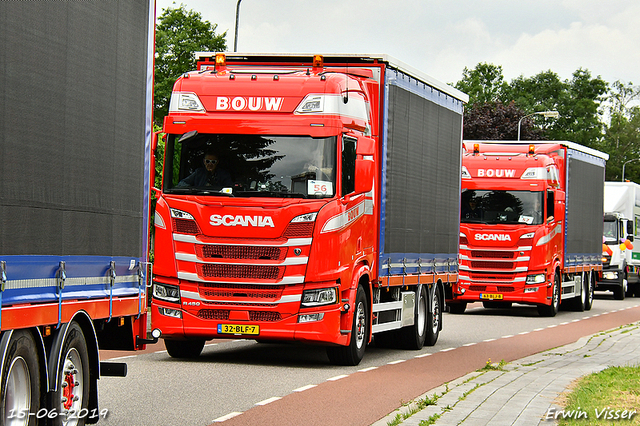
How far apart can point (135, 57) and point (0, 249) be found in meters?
3.08

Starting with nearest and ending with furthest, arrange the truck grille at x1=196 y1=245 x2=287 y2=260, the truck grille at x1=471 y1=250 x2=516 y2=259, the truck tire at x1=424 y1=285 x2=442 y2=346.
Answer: the truck grille at x1=196 y1=245 x2=287 y2=260 < the truck tire at x1=424 y1=285 x2=442 y2=346 < the truck grille at x1=471 y1=250 x2=516 y2=259

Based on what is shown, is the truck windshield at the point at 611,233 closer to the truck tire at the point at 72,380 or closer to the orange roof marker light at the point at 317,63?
the orange roof marker light at the point at 317,63

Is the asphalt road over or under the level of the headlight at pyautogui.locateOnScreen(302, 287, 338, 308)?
under

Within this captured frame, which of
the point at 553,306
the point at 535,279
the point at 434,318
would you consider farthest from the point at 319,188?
the point at 553,306

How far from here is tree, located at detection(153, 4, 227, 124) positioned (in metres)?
64.1

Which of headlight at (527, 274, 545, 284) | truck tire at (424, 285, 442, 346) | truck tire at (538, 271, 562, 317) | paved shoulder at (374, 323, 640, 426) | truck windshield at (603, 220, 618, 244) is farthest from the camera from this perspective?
truck windshield at (603, 220, 618, 244)

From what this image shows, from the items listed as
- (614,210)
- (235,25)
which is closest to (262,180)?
(235,25)

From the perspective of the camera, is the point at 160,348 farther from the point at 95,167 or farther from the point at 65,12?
the point at 65,12

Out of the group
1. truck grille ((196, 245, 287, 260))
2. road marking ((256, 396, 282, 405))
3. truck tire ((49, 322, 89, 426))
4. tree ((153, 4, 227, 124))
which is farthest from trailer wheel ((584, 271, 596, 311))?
tree ((153, 4, 227, 124))

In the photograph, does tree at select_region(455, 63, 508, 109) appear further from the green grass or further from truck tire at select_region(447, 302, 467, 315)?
the green grass

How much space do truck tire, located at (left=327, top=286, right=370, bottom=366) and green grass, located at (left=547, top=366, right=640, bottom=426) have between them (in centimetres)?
311

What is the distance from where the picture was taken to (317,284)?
1350cm

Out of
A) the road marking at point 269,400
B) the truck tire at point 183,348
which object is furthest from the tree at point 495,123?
the road marking at point 269,400

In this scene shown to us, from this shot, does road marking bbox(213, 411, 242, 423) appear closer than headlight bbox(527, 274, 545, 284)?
Yes
